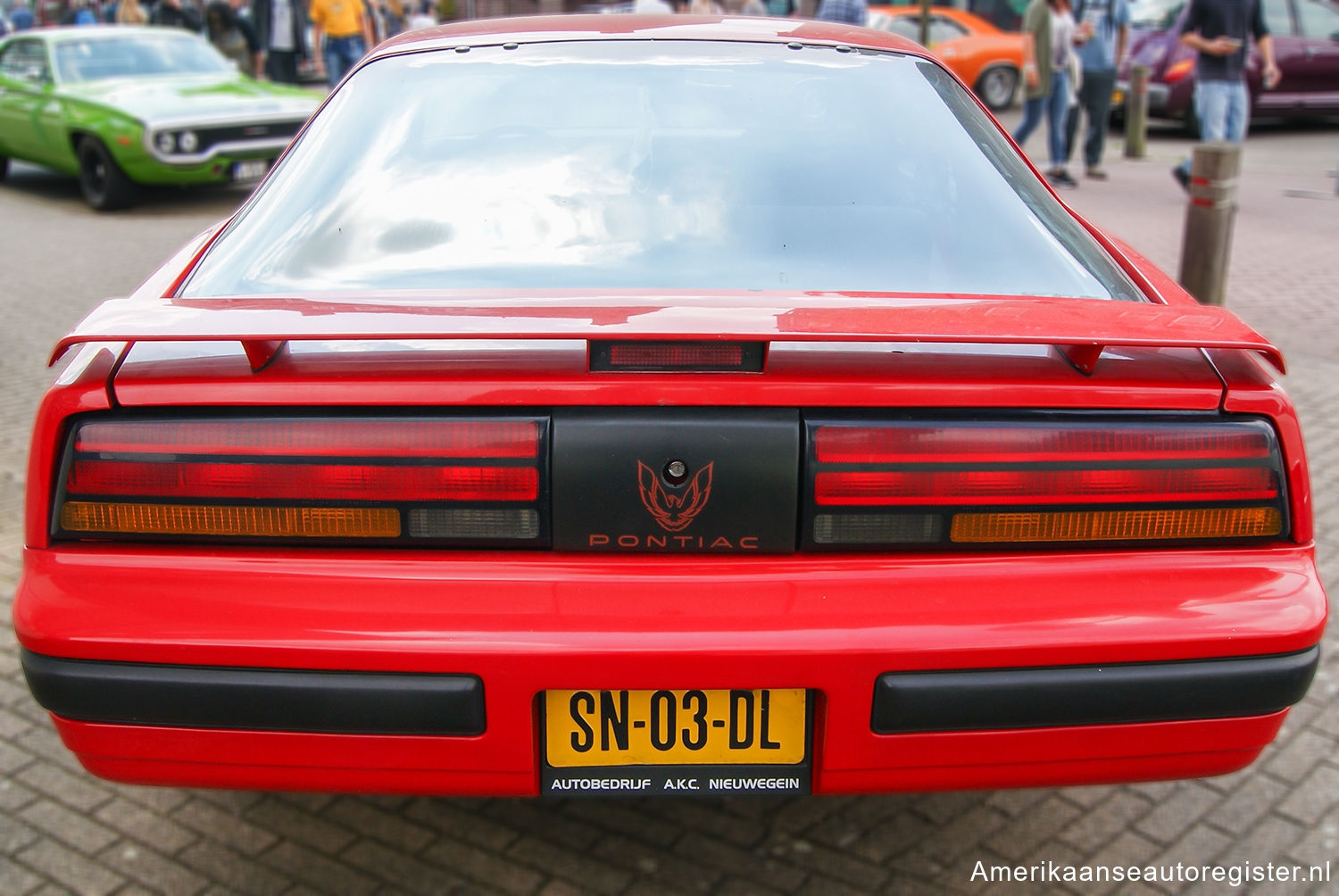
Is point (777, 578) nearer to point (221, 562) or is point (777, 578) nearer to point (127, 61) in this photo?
point (221, 562)

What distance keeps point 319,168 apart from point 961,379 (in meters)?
1.38

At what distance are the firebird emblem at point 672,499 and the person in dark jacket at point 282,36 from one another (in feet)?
45.6

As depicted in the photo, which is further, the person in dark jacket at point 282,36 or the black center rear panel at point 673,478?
the person in dark jacket at point 282,36

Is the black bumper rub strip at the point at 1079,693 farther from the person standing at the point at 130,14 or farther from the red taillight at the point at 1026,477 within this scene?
the person standing at the point at 130,14

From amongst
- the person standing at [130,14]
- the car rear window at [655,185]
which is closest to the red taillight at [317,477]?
the car rear window at [655,185]

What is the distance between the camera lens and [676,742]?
1.83 m

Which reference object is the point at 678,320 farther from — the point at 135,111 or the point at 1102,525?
the point at 135,111

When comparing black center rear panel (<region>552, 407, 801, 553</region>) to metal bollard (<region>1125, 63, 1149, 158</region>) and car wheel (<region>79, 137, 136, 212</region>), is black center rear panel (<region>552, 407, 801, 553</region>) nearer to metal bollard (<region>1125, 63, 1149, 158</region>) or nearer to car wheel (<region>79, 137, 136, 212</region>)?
car wheel (<region>79, 137, 136, 212</region>)

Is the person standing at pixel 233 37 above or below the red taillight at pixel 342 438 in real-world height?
below

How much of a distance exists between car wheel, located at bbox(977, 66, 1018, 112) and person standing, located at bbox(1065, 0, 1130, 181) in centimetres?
481

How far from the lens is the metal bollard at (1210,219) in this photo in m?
5.98

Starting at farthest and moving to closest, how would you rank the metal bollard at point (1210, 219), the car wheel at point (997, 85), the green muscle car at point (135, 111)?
the car wheel at point (997, 85) < the green muscle car at point (135, 111) < the metal bollard at point (1210, 219)

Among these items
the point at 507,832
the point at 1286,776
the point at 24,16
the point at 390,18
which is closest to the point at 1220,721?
the point at 1286,776

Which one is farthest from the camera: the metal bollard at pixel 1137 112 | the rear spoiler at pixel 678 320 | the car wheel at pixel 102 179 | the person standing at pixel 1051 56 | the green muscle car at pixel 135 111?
the metal bollard at pixel 1137 112
